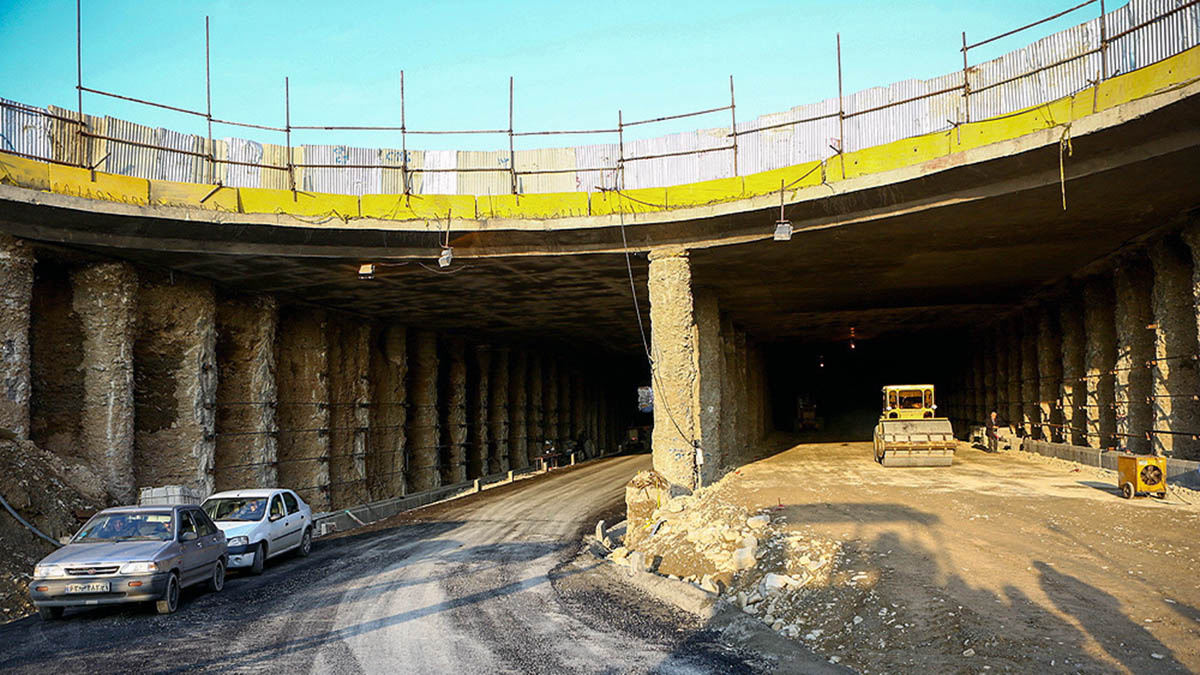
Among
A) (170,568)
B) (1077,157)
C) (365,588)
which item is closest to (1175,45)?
(1077,157)

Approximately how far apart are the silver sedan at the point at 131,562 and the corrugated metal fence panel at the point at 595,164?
14.2 metres

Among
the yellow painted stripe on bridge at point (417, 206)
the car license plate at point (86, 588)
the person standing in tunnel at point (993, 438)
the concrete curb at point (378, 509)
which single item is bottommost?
the concrete curb at point (378, 509)

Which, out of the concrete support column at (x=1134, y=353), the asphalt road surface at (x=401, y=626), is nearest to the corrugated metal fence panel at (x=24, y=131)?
the asphalt road surface at (x=401, y=626)

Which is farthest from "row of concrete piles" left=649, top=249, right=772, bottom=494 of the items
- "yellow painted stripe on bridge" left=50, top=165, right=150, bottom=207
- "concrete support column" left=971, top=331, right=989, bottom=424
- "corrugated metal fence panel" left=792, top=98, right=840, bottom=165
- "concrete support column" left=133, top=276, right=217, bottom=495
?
"concrete support column" left=971, top=331, right=989, bottom=424

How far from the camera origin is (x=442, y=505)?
1061 inches

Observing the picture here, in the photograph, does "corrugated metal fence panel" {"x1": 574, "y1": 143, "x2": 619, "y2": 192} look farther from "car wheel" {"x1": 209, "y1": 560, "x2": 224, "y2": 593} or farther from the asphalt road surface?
"car wheel" {"x1": 209, "y1": 560, "x2": 224, "y2": 593}

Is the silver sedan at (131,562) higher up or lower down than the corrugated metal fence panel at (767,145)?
lower down

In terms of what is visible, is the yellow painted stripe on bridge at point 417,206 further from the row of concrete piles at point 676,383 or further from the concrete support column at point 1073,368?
the concrete support column at point 1073,368

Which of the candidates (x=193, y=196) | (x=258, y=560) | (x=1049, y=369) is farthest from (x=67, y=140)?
(x=1049, y=369)

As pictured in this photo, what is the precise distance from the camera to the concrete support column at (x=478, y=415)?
4347 cm

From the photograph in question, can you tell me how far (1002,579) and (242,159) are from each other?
21.5 m

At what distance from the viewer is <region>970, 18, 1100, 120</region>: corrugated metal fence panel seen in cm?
1703

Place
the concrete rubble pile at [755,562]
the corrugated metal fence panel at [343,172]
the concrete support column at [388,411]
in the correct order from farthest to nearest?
the concrete support column at [388,411]
the corrugated metal fence panel at [343,172]
the concrete rubble pile at [755,562]

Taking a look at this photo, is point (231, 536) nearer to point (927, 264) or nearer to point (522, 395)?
point (927, 264)
